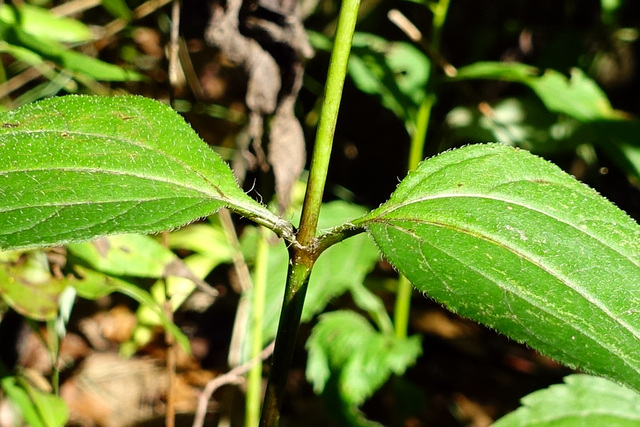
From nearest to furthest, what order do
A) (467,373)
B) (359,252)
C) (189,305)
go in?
(359,252), (467,373), (189,305)

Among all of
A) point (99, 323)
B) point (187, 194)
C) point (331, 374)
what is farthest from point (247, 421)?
point (99, 323)

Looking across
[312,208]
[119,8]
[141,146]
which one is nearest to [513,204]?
[312,208]

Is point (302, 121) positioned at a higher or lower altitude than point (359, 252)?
higher

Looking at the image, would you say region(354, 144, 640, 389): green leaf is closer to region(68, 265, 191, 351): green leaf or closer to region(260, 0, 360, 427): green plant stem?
region(260, 0, 360, 427): green plant stem

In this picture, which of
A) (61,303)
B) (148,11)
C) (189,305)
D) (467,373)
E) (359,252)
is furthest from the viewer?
(189,305)

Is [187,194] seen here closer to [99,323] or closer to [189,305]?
[189,305]

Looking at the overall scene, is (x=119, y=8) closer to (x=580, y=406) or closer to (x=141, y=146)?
(x=141, y=146)
